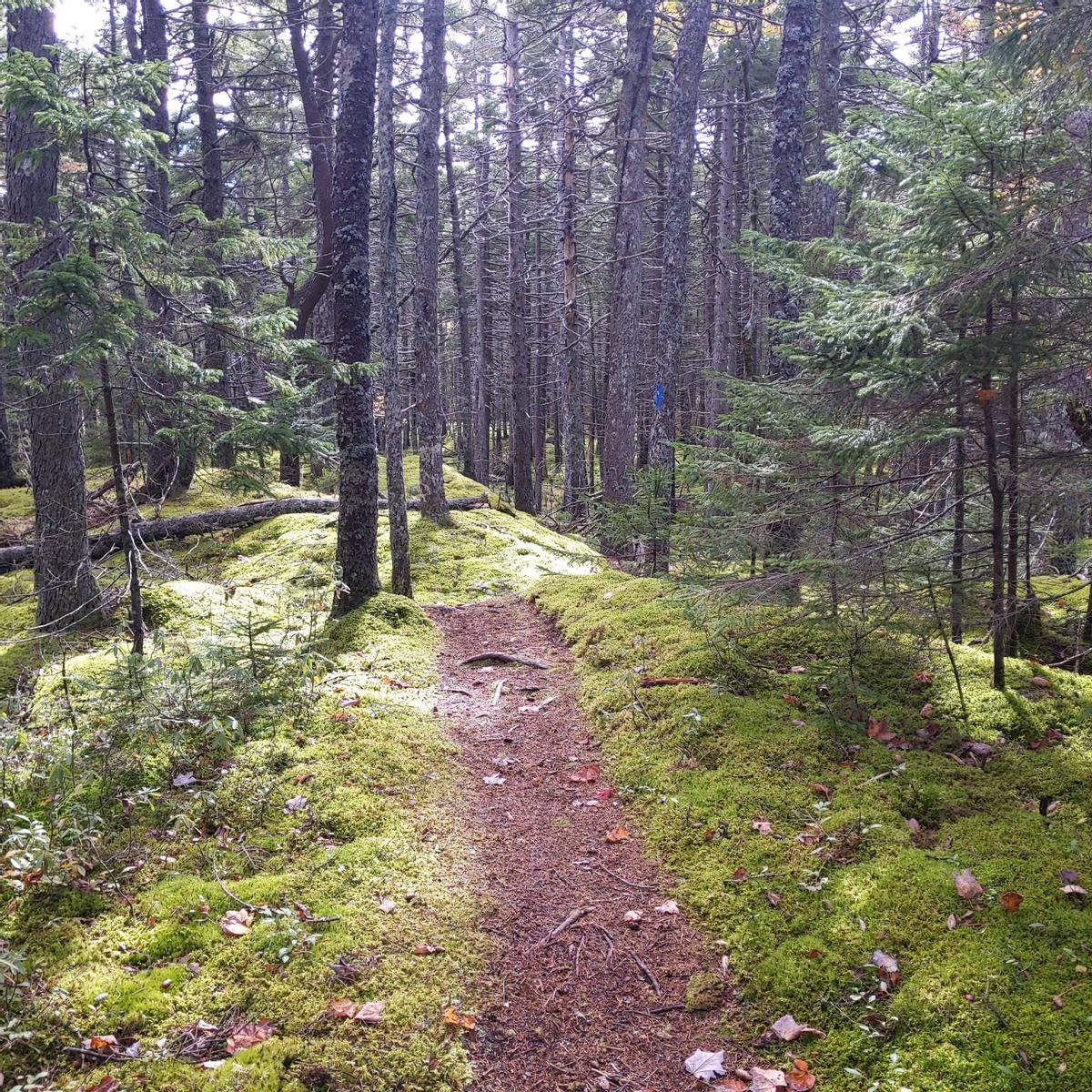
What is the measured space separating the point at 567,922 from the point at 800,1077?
140cm

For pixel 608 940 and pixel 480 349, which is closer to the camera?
pixel 608 940

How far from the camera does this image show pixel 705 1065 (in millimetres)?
3160

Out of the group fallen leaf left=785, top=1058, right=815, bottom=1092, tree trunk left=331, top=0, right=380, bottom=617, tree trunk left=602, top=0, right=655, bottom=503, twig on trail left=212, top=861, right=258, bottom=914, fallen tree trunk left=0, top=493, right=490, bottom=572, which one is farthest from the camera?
tree trunk left=602, top=0, right=655, bottom=503

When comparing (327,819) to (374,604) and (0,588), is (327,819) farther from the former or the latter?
(0,588)

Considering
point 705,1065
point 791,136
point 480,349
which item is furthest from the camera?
point 480,349

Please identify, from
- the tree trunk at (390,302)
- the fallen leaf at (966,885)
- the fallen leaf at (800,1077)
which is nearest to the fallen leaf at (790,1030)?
the fallen leaf at (800,1077)

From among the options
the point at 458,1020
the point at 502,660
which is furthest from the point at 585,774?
the point at 502,660

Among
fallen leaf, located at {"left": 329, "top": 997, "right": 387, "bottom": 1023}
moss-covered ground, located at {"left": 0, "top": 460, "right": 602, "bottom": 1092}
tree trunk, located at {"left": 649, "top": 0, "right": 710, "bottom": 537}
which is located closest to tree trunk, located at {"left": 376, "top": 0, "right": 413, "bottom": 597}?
moss-covered ground, located at {"left": 0, "top": 460, "right": 602, "bottom": 1092}

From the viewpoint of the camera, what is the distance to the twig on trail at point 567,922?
3.93 meters

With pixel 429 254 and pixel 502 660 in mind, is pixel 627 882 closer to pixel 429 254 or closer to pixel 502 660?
pixel 502 660

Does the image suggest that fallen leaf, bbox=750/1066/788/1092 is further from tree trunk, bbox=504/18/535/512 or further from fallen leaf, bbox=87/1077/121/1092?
tree trunk, bbox=504/18/535/512

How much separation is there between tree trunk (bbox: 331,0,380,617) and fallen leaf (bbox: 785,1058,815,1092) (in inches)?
248

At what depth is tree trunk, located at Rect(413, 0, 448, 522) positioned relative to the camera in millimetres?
12367

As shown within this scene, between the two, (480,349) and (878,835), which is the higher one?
(480,349)
